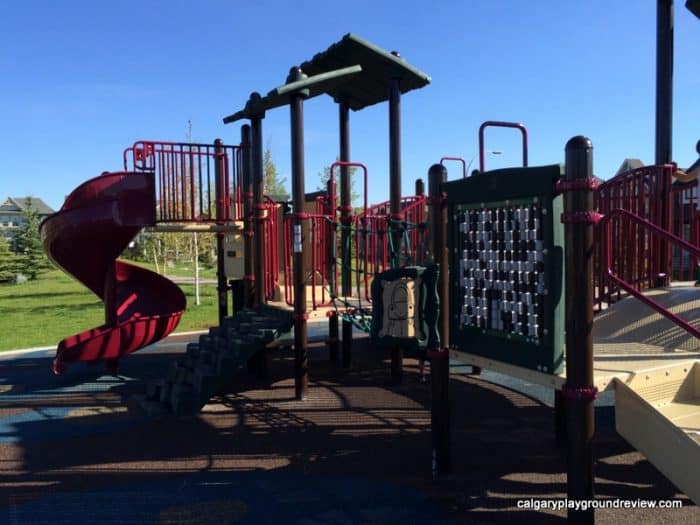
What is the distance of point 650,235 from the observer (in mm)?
5547

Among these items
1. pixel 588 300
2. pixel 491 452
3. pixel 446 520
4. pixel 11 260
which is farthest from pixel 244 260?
pixel 11 260

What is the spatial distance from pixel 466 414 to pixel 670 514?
2746 millimetres

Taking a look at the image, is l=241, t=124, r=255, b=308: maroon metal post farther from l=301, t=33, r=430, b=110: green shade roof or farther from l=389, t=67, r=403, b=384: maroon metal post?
l=389, t=67, r=403, b=384: maroon metal post

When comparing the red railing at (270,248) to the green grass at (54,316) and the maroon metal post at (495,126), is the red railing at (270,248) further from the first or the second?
the green grass at (54,316)

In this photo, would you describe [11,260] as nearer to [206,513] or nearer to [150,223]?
[150,223]

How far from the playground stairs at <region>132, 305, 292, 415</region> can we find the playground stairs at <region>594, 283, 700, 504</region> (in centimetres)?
377

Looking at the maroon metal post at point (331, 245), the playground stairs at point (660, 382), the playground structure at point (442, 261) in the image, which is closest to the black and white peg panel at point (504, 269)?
the playground structure at point (442, 261)

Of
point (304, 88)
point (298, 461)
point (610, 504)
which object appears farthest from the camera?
point (304, 88)

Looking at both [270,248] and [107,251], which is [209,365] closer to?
[270,248]

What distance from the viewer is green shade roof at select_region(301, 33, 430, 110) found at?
294 inches

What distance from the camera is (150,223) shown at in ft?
26.7

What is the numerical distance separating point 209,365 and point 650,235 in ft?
16.6

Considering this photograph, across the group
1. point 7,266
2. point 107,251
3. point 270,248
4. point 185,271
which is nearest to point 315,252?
point 270,248

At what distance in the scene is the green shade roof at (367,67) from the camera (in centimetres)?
748
